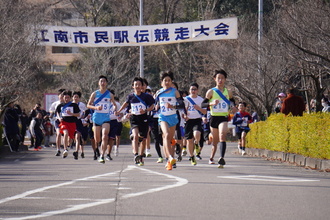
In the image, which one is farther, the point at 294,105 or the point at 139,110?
the point at 294,105

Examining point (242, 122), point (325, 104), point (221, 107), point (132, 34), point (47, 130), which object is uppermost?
point (132, 34)

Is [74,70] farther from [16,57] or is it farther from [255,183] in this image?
[255,183]

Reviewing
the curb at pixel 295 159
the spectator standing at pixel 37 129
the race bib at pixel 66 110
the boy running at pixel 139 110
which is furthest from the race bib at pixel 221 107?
the spectator standing at pixel 37 129

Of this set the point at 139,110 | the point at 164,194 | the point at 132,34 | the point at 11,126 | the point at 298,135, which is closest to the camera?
the point at 164,194

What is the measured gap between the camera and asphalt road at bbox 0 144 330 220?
7824mm

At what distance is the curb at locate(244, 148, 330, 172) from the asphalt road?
0.45m

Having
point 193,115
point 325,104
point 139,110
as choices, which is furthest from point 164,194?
point 325,104

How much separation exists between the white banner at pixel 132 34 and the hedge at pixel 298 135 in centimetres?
776

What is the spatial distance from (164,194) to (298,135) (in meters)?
7.63

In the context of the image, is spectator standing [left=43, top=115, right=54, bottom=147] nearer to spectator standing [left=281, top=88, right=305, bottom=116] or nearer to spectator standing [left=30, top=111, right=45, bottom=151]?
spectator standing [left=30, top=111, right=45, bottom=151]

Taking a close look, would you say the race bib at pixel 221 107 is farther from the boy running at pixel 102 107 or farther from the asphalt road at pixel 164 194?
the boy running at pixel 102 107

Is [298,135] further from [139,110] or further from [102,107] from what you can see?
[102,107]

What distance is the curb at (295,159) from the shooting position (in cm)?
1432

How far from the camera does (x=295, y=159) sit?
1667 cm
